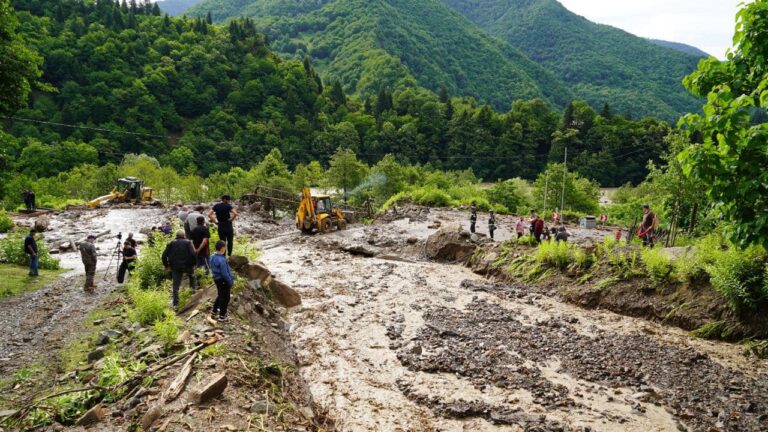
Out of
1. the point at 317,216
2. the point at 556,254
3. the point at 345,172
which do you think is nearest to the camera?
the point at 556,254

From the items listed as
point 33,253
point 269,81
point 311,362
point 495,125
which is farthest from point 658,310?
point 269,81

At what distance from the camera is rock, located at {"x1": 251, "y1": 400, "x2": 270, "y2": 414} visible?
6848mm

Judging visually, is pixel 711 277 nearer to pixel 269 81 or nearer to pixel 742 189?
pixel 742 189

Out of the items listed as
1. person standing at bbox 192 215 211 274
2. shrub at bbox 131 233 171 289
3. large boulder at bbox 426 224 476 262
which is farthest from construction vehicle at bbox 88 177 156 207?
person standing at bbox 192 215 211 274

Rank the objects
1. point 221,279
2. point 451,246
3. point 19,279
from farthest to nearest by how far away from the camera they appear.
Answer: point 451,246, point 19,279, point 221,279

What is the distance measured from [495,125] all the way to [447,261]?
109m

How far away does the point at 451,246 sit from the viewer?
25.0 meters

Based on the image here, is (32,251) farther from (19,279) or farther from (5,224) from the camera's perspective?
(5,224)

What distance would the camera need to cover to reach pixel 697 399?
949cm

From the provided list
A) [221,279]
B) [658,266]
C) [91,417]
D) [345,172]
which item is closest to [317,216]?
[345,172]

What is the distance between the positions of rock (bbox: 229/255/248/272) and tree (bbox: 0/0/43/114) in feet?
25.1

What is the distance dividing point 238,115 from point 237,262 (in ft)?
366

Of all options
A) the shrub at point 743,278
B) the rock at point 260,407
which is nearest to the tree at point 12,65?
the rock at point 260,407

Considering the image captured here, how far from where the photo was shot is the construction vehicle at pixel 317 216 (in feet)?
108
